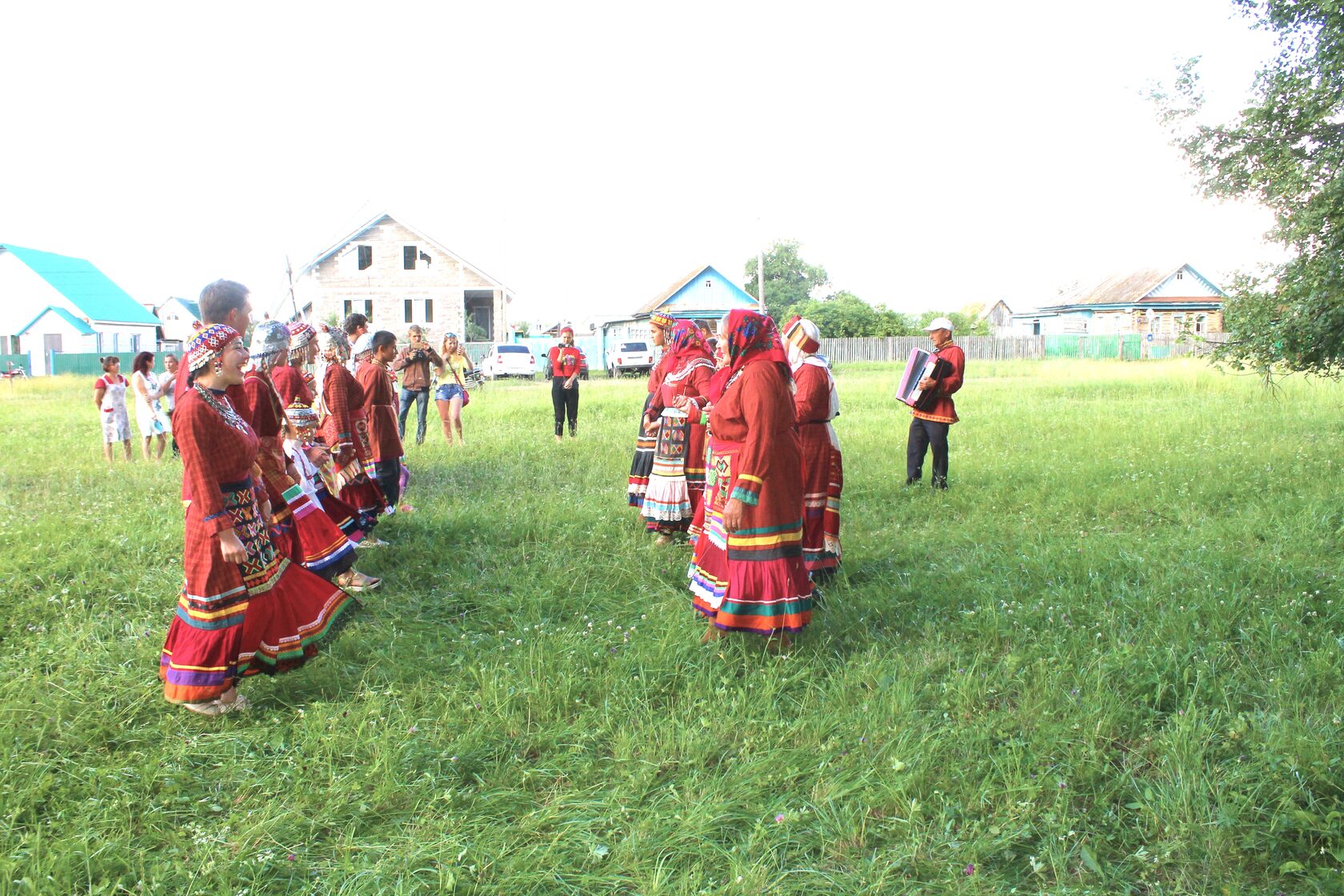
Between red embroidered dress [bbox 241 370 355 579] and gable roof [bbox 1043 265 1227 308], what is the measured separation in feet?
164

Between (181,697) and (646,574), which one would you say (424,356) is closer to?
(646,574)

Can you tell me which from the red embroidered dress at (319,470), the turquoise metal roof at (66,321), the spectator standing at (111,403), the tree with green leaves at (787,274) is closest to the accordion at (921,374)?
the red embroidered dress at (319,470)

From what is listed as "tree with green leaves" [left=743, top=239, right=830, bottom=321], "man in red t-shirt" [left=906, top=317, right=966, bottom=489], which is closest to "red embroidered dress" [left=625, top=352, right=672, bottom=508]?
"man in red t-shirt" [left=906, top=317, right=966, bottom=489]

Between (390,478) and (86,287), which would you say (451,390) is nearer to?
(390,478)

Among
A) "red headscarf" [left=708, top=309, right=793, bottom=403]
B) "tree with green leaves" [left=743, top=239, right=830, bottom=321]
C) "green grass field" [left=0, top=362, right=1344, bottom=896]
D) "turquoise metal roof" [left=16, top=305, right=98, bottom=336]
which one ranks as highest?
"tree with green leaves" [left=743, top=239, right=830, bottom=321]

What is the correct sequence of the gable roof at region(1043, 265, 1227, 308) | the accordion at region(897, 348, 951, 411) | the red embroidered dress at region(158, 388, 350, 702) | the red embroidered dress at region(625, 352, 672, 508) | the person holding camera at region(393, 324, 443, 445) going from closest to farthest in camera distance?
the red embroidered dress at region(158, 388, 350, 702) → the red embroidered dress at region(625, 352, 672, 508) → the accordion at region(897, 348, 951, 411) → the person holding camera at region(393, 324, 443, 445) → the gable roof at region(1043, 265, 1227, 308)

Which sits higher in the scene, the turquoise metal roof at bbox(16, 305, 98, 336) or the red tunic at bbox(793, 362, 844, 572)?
the turquoise metal roof at bbox(16, 305, 98, 336)

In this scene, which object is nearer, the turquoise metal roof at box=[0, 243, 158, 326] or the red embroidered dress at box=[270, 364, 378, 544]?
the red embroidered dress at box=[270, 364, 378, 544]

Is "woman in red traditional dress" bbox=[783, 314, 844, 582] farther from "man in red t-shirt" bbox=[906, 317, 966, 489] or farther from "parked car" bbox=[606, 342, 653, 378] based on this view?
"parked car" bbox=[606, 342, 653, 378]

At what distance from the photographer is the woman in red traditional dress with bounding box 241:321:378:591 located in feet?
16.3

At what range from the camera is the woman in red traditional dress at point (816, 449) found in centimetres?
587

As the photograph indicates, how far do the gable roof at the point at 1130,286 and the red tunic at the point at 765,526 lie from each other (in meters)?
49.0

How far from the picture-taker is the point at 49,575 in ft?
20.7

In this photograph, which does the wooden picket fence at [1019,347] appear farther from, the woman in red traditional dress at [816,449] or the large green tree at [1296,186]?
Result: the woman in red traditional dress at [816,449]
